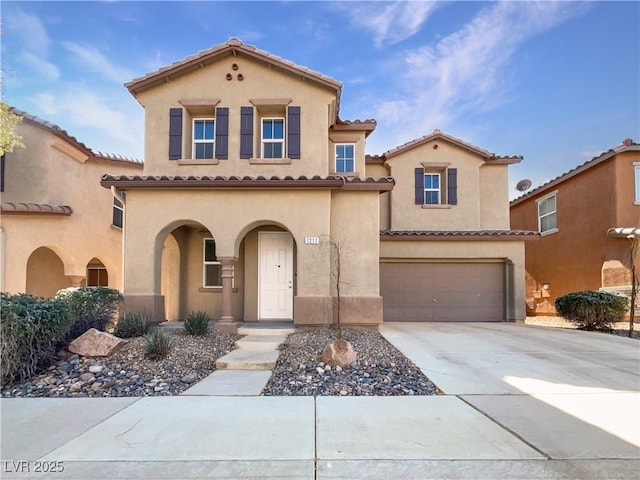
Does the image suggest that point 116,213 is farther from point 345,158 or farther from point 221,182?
point 345,158

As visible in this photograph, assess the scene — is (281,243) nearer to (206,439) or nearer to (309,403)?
(309,403)

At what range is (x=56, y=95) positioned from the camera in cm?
1220

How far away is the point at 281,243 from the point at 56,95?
367 inches

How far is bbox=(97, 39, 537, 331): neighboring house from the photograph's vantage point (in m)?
9.27

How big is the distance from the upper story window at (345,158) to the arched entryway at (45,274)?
11170mm

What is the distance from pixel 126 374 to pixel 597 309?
1249cm

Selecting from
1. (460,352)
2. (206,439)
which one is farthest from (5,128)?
(460,352)

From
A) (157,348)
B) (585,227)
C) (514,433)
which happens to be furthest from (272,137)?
(585,227)

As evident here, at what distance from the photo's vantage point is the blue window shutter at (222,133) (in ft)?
34.6

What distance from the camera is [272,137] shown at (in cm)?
1095

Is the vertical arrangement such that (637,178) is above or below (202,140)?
below

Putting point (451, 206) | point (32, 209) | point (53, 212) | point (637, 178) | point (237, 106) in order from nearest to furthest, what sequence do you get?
point (237, 106) → point (32, 209) → point (53, 212) → point (637, 178) → point (451, 206)

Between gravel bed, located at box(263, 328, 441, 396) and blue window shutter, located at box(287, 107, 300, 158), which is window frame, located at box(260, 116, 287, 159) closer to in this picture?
blue window shutter, located at box(287, 107, 300, 158)

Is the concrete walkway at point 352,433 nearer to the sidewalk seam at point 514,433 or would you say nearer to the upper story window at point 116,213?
the sidewalk seam at point 514,433
